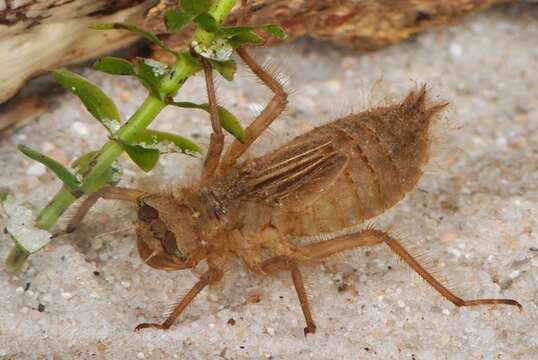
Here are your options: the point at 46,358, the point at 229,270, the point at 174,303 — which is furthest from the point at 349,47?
the point at 46,358

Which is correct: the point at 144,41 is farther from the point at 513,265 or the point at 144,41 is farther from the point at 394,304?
the point at 513,265

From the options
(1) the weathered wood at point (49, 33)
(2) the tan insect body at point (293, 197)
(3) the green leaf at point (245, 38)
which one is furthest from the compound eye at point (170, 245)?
(1) the weathered wood at point (49, 33)

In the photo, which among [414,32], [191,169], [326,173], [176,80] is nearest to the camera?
[176,80]

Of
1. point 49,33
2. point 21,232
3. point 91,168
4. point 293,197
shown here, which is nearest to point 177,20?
point 91,168

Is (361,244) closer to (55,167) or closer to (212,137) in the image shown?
(212,137)

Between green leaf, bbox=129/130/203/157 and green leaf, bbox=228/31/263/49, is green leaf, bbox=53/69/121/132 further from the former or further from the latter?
green leaf, bbox=228/31/263/49
